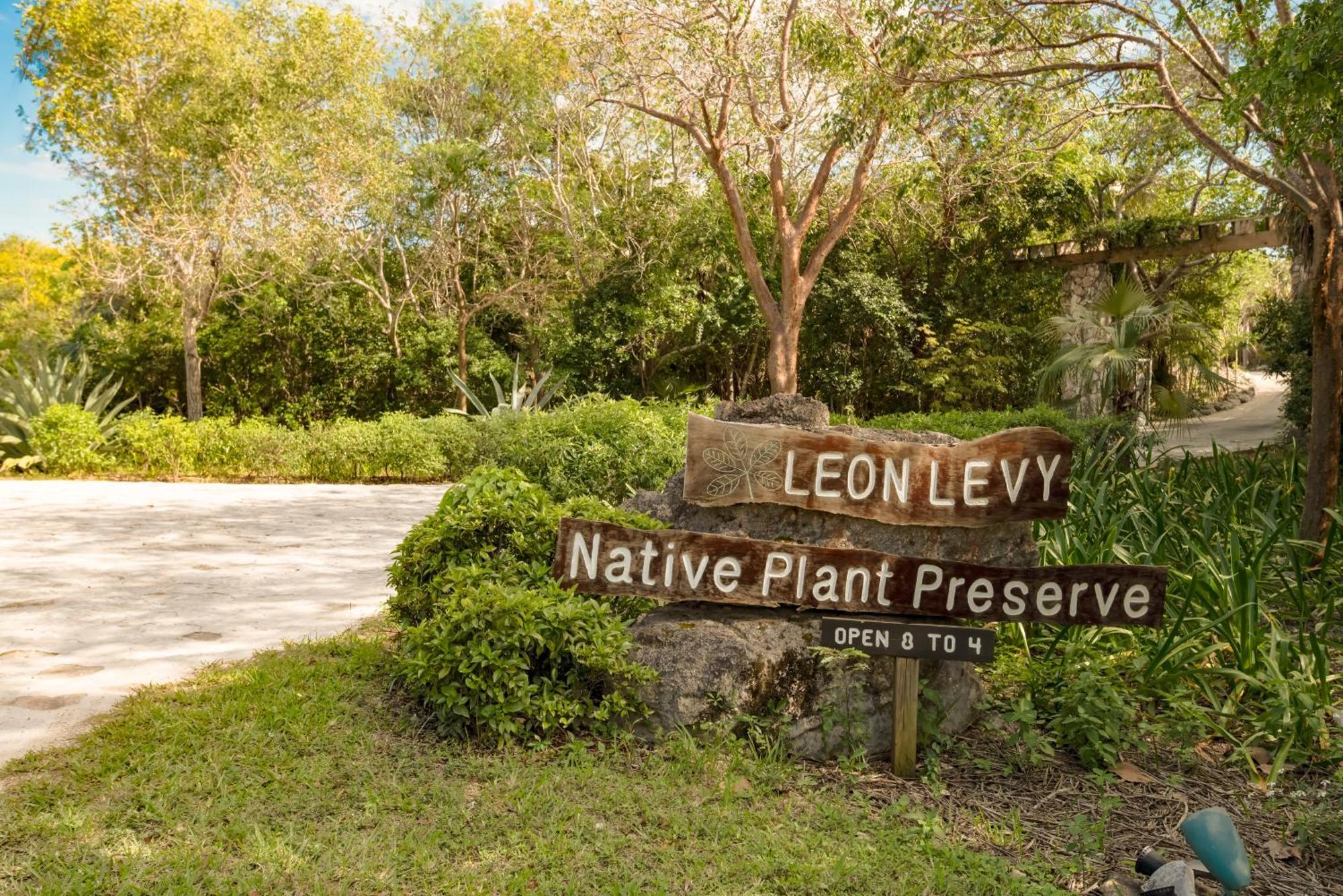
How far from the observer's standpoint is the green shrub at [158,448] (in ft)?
37.8

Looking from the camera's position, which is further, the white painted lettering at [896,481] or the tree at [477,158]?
the tree at [477,158]

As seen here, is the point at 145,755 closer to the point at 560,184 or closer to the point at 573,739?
the point at 573,739

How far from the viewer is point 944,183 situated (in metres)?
→ 13.9

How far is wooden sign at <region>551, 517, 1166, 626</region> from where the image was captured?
315cm

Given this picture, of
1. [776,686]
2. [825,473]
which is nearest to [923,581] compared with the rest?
[825,473]

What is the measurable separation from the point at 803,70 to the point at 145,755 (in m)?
11.6

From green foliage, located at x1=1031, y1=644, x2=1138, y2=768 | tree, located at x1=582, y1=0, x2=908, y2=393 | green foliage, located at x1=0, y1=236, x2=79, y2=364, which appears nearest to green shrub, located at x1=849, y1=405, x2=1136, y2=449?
tree, located at x1=582, y1=0, x2=908, y2=393

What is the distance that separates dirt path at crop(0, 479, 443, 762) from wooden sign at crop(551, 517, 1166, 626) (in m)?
1.97

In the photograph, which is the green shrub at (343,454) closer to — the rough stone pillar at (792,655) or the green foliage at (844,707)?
Answer: the rough stone pillar at (792,655)

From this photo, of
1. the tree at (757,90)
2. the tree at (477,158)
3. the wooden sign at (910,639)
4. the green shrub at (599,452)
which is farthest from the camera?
the tree at (477,158)

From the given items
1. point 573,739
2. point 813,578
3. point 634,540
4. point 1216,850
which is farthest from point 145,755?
point 1216,850

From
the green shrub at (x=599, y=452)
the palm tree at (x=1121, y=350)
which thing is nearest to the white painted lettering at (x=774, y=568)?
the green shrub at (x=599, y=452)

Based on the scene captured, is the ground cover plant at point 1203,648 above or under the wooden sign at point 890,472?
under

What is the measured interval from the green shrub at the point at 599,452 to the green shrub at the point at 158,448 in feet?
18.7
